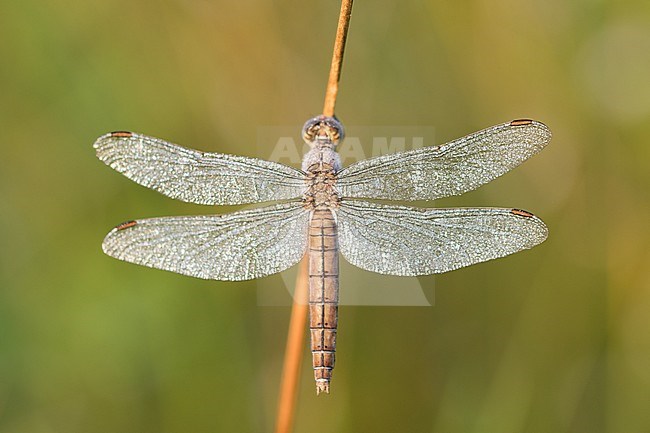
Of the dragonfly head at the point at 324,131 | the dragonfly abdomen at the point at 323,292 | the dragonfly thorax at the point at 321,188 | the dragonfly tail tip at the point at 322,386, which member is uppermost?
the dragonfly head at the point at 324,131

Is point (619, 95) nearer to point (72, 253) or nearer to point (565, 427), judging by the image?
point (565, 427)

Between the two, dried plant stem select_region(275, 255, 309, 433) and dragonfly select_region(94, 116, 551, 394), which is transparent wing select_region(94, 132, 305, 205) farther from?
dried plant stem select_region(275, 255, 309, 433)

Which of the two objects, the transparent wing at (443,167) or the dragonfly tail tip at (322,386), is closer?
the dragonfly tail tip at (322,386)

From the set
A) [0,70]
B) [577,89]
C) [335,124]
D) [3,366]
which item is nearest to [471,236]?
[335,124]

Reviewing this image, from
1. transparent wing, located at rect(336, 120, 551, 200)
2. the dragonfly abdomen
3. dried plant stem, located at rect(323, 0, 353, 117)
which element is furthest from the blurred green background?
dried plant stem, located at rect(323, 0, 353, 117)

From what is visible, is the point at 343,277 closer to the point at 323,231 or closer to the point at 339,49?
the point at 323,231

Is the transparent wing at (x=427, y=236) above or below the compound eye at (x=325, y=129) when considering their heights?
below

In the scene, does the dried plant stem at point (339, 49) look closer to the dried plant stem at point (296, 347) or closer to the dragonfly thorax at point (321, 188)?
the dragonfly thorax at point (321, 188)

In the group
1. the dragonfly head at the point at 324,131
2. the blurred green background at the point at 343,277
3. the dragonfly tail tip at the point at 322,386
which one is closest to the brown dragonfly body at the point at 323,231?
the dragonfly head at the point at 324,131
